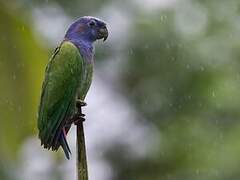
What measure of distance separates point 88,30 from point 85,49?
13 centimetres

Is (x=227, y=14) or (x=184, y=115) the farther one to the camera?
(x=227, y=14)

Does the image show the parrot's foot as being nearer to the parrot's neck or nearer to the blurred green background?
the parrot's neck

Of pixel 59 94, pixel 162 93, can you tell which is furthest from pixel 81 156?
pixel 162 93

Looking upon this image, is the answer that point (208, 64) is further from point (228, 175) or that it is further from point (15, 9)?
point (15, 9)

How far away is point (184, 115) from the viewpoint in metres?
Answer: 10.8

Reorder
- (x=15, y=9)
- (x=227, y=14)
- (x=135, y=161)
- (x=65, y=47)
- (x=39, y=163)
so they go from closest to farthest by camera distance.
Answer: (x=65, y=47) → (x=15, y=9) → (x=39, y=163) → (x=135, y=161) → (x=227, y=14)

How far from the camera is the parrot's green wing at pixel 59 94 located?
10.3 feet

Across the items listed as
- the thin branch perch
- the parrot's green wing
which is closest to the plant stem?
the thin branch perch

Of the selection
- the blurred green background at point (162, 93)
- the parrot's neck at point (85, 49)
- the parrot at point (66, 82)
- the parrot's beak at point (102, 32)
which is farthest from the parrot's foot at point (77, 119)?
the blurred green background at point (162, 93)

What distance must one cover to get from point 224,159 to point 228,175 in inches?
13.7

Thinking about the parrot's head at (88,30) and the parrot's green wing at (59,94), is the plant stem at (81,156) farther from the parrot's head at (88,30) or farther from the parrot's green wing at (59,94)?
the parrot's head at (88,30)

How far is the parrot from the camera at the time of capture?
3154 millimetres

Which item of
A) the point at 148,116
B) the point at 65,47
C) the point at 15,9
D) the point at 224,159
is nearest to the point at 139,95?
the point at 148,116

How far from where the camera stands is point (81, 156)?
2.71m
